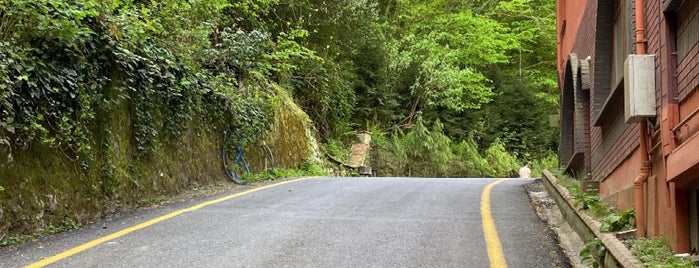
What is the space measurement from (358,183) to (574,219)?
558 centimetres

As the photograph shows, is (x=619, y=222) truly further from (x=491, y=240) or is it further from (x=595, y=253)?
(x=491, y=240)

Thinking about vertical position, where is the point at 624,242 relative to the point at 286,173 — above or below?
below

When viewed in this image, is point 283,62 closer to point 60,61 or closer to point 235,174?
point 235,174

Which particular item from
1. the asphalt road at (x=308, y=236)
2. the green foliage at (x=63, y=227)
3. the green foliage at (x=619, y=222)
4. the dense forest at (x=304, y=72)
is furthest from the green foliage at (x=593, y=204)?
the dense forest at (x=304, y=72)

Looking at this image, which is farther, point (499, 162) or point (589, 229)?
point (499, 162)

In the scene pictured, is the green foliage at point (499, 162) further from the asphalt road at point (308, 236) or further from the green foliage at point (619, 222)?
the green foliage at point (619, 222)

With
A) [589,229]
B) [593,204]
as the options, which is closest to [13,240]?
[589,229]

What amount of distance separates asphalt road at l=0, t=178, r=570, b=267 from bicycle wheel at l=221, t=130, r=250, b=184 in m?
3.17

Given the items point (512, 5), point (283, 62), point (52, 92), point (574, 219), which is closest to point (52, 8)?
point (52, 92)

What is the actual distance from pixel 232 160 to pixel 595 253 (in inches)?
358

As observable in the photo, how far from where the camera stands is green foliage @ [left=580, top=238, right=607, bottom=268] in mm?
Result: 4827

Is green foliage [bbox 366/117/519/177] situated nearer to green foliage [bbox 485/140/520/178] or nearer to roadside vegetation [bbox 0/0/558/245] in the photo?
roadside vegetation [bbox 0/0/558/245]

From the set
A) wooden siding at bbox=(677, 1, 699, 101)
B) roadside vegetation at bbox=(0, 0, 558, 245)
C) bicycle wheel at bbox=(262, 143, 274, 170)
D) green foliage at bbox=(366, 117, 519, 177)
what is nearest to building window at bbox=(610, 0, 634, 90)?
wooden siding at bbox=(677, 1, 699, 101)

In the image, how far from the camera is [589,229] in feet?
19.0
